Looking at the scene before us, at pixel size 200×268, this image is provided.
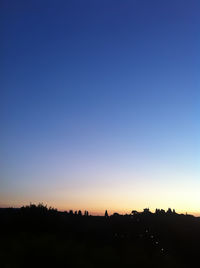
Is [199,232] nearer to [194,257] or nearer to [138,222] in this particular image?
[138,222]

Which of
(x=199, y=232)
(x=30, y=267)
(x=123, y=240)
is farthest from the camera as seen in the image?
(x=199, y=232)

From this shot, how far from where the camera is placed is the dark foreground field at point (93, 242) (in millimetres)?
18188

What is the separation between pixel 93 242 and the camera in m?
26.0

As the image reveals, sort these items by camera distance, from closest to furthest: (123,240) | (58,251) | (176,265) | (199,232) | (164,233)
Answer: (58,251) < (176,265) < (123,240) < (164,233) < (199,232)

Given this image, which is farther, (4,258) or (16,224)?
(16,224)

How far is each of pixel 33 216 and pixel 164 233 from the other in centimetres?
1282

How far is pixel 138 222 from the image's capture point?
38188 mm

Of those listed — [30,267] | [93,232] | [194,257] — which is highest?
[93,232]

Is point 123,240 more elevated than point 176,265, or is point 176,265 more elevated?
point 123,240

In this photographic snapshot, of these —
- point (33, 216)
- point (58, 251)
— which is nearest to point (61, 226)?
point (33, 216)

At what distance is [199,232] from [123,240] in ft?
36.5

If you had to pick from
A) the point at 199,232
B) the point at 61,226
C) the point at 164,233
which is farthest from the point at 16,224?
the point at 199,232

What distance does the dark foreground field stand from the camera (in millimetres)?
18188

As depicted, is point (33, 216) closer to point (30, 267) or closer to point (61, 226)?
point (61, 226)
